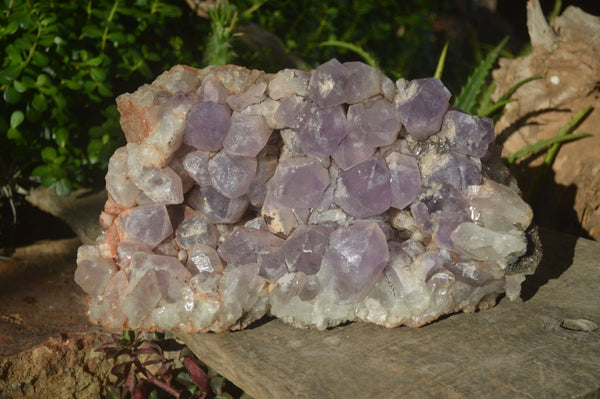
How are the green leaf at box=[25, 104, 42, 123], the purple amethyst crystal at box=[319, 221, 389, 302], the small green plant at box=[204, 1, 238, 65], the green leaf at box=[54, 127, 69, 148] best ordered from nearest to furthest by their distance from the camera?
the purple amethyst crystal at box=[319, 221, 389, 302] < the green leaf at box=[25, 104, 42, 123] < the green leaf at box=[54, 127, 69, 148] < the small green plant at box=[204, 1, 238, 65]

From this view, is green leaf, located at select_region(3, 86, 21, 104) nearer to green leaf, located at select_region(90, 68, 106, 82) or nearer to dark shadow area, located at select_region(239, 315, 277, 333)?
green leaf, located at select_region(90, 68, 106, 82)

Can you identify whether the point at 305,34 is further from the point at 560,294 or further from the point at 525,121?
the point at 560,294

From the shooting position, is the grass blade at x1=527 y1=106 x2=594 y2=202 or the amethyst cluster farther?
the grass blade at x1=527 y1=106 x2=594 y2=202

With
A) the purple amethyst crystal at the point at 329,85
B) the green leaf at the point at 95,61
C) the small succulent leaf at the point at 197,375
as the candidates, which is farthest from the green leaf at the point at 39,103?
the purple amethyst crystal at the point at 329,85

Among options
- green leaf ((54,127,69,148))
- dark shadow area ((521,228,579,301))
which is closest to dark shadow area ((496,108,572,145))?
dark shadow area ((521,228,579,301))

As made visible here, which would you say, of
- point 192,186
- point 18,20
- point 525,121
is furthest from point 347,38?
point 192,186

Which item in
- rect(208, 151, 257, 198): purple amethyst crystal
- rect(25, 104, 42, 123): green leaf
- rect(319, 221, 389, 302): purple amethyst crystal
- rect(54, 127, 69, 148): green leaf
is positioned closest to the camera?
rect(319, 221, 389, 302): purple amethyst crystal
